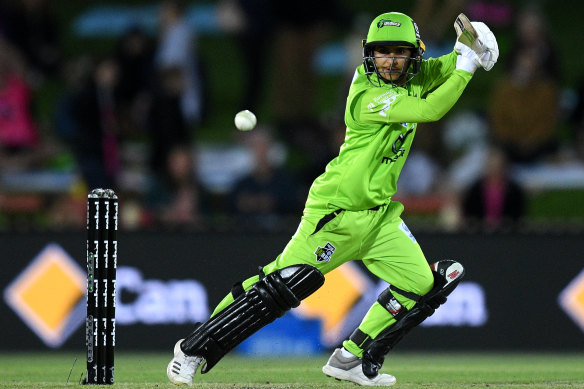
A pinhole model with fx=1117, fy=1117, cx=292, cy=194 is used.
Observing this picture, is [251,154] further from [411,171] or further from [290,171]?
[411,171]

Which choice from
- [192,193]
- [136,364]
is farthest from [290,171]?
[136,364]

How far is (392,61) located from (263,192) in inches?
177

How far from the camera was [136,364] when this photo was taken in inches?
322

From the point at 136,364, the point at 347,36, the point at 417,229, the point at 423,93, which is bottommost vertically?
the point at 136,364

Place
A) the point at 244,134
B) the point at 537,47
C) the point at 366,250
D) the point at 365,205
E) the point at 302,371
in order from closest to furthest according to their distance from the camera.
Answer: the point at 365,205 < the point at 366,250 < the point at 302,371 < the point at 537,47 < the point at 244,134

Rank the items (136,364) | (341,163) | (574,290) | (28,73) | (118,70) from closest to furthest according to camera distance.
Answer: (341,163) < (136,364) < (574,290) < (118,70) < (28,73)

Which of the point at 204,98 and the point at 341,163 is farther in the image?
the point at 204,98

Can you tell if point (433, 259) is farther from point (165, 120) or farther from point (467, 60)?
point (165, 120)

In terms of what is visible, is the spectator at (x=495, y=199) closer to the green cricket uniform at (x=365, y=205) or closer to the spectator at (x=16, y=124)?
the green cricket uniform at (x=365, y=205)

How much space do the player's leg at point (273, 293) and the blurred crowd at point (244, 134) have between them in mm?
3935

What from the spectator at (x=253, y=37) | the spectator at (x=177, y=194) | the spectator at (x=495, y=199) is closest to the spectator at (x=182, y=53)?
the spectator at (x=253, y=37)

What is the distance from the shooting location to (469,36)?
616 cm

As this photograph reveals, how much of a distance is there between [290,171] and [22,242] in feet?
11.5

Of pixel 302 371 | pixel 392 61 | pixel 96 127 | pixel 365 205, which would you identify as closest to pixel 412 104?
pixel 392 61
